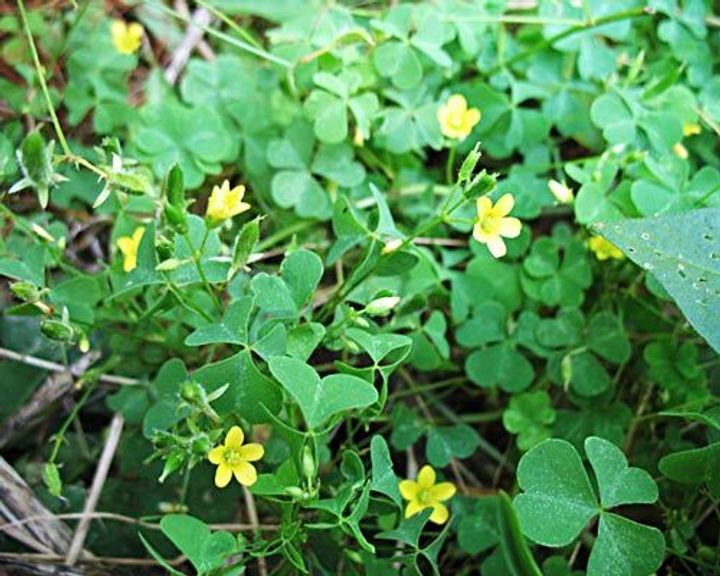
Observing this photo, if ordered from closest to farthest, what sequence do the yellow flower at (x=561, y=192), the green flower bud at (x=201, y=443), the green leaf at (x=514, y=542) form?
the green leaf at (x=514, y=542) → the green flower bud at (x=201, y=443) → the yellow flower at (x=561, y=192)

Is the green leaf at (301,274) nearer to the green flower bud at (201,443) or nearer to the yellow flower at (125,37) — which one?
the green flower bud at (201,443)

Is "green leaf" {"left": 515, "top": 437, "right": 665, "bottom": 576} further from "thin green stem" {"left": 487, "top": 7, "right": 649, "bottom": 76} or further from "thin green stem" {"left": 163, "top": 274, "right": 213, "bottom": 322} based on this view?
"thin green stem" {"left": 487, "top": 7, "right": 649, "bottom": 76}

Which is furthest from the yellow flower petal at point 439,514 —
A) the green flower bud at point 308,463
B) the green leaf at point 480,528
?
the green flower bud at point 308,463

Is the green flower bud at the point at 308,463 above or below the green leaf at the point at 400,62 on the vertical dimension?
below

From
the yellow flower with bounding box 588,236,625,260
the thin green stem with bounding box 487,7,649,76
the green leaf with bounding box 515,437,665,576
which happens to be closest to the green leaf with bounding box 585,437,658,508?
the green leaf with bounding box 515,437,665,576

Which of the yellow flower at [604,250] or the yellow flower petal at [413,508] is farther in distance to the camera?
the yellow flower at [604,250]

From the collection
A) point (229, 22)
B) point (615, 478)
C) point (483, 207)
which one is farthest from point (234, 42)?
point (615, 478)

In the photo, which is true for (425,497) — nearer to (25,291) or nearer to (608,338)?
(608,338)
